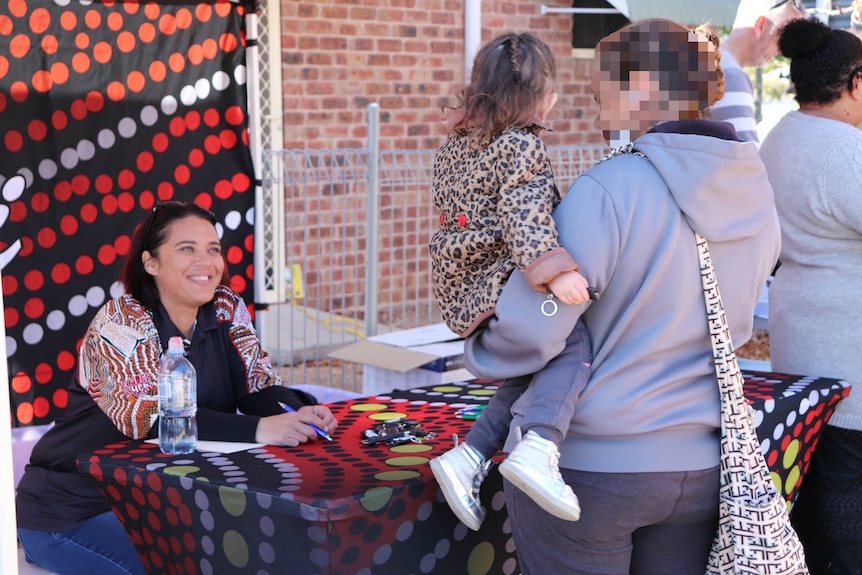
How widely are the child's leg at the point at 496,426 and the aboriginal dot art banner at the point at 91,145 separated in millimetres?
2418

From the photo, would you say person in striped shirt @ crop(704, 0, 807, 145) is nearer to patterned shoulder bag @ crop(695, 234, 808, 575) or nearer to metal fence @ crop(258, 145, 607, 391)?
metal fence @ crop(258, 145, 607, 391)

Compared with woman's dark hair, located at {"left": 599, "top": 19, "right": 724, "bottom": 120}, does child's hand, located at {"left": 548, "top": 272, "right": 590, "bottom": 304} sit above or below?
below

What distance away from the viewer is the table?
2.07 metres

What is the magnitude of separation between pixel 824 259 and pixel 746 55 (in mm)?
1450

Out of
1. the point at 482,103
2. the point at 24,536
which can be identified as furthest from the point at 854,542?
the point at 24,536

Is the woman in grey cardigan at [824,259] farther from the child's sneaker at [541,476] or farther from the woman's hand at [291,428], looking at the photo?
the child's sneaker at [541,476]

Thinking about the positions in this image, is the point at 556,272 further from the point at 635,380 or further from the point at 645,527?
the point at 645,527

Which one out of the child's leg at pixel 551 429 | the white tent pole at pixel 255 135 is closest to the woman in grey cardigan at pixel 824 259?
the child's leg at pixel 551 429

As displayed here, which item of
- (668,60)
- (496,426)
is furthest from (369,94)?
(668,60)

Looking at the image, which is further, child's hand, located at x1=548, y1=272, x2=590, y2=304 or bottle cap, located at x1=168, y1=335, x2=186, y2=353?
bottle cap, located at x1=168, y1=335, x2=186, y2=353

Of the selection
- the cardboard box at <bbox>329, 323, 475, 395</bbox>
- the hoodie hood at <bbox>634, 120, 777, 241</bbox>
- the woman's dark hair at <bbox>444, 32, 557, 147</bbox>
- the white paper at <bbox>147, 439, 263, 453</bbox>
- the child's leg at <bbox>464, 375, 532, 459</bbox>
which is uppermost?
the woman's dark hair at <bbox>444, 32, 557, 147</bbox>

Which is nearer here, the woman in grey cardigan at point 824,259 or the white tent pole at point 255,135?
the woman in grey cardigan at point 824,259

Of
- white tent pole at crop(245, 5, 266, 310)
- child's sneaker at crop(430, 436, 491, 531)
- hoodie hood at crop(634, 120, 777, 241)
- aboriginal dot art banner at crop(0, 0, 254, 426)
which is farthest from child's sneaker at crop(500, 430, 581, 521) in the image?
white tent pole at crop(245, 5, 266, 310)

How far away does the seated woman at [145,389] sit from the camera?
262cm
